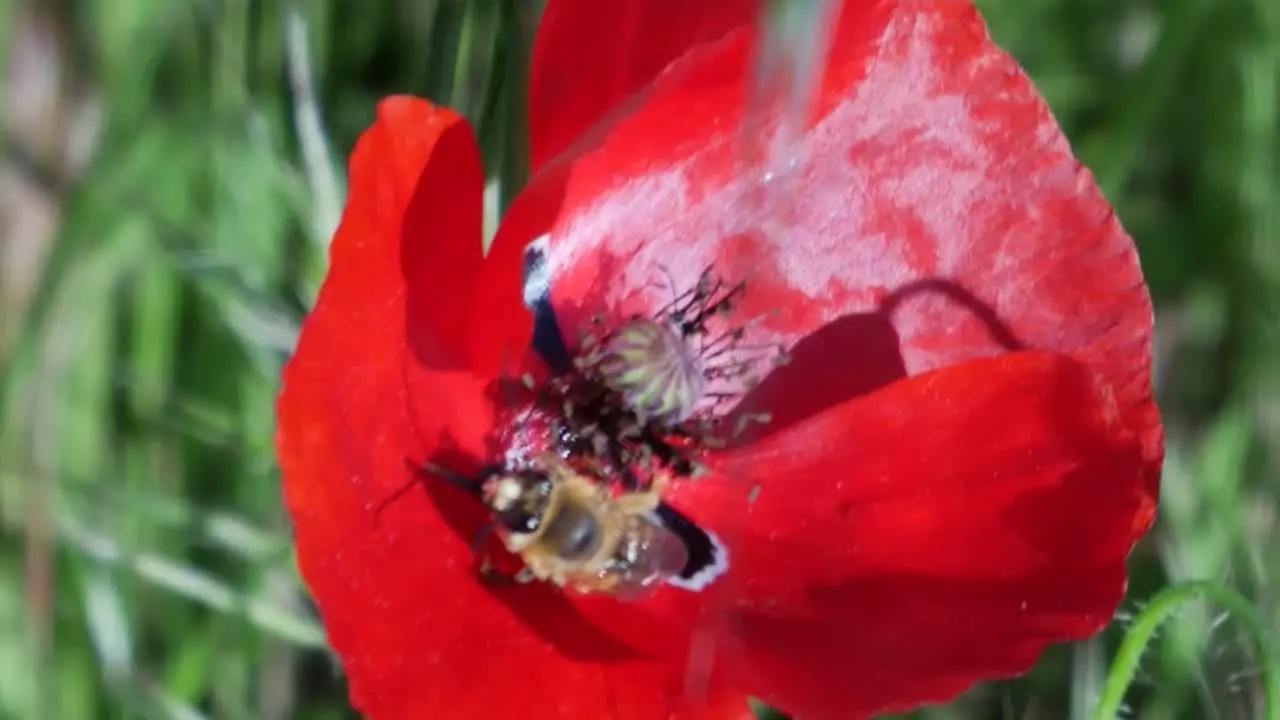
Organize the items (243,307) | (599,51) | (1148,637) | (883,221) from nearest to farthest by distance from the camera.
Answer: (1148,637)
(599,51)
(883,221)
(243,307)

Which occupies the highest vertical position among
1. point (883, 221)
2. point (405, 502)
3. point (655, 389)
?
point (883, 221)

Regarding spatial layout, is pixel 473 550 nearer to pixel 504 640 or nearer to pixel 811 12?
pixel 504 640

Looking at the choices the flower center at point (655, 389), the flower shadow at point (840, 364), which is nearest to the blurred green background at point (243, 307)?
the flower center at point (655, 389)

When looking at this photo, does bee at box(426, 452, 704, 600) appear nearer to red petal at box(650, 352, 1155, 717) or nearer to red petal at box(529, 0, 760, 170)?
red petal at box(650, 352, 1155, 717)

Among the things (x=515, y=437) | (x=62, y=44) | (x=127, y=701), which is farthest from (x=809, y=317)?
(x=62, y=44)

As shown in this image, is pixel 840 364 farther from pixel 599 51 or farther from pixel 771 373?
pixel 599 51

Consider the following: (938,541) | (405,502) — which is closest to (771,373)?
(938,541)
